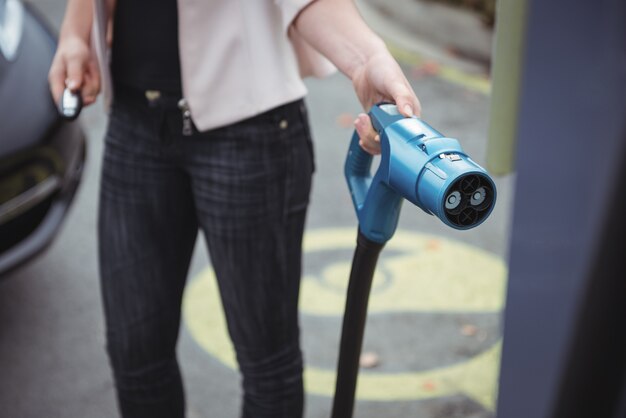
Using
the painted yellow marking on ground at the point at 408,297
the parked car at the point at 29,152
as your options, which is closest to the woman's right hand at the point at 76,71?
the parked car at the point at 29,152

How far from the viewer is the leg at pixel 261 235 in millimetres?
2031

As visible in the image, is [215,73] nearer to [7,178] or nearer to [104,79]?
[104,79]

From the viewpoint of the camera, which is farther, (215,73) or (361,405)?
(361,405)

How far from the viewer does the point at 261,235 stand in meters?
2.08

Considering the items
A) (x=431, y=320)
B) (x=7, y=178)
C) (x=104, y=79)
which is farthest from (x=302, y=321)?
(x=104, y=79)

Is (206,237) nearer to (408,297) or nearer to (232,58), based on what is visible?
(232,58)

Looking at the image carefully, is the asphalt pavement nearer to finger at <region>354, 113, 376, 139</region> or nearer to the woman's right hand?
the woman's right hand

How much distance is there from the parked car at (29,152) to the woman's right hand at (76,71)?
1.27 meters

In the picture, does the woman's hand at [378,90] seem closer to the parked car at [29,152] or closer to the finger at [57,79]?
the finger at [57,79]

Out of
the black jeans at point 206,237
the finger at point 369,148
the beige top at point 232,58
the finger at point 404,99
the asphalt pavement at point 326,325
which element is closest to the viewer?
the finger at point 404,99

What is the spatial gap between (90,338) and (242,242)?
1.80m

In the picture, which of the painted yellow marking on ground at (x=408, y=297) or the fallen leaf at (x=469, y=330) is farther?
the fallen leaf at (x=469, y=330)

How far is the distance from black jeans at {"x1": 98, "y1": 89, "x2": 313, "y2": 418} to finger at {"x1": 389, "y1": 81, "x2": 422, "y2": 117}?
1.58 ft

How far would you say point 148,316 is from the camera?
2.22m
